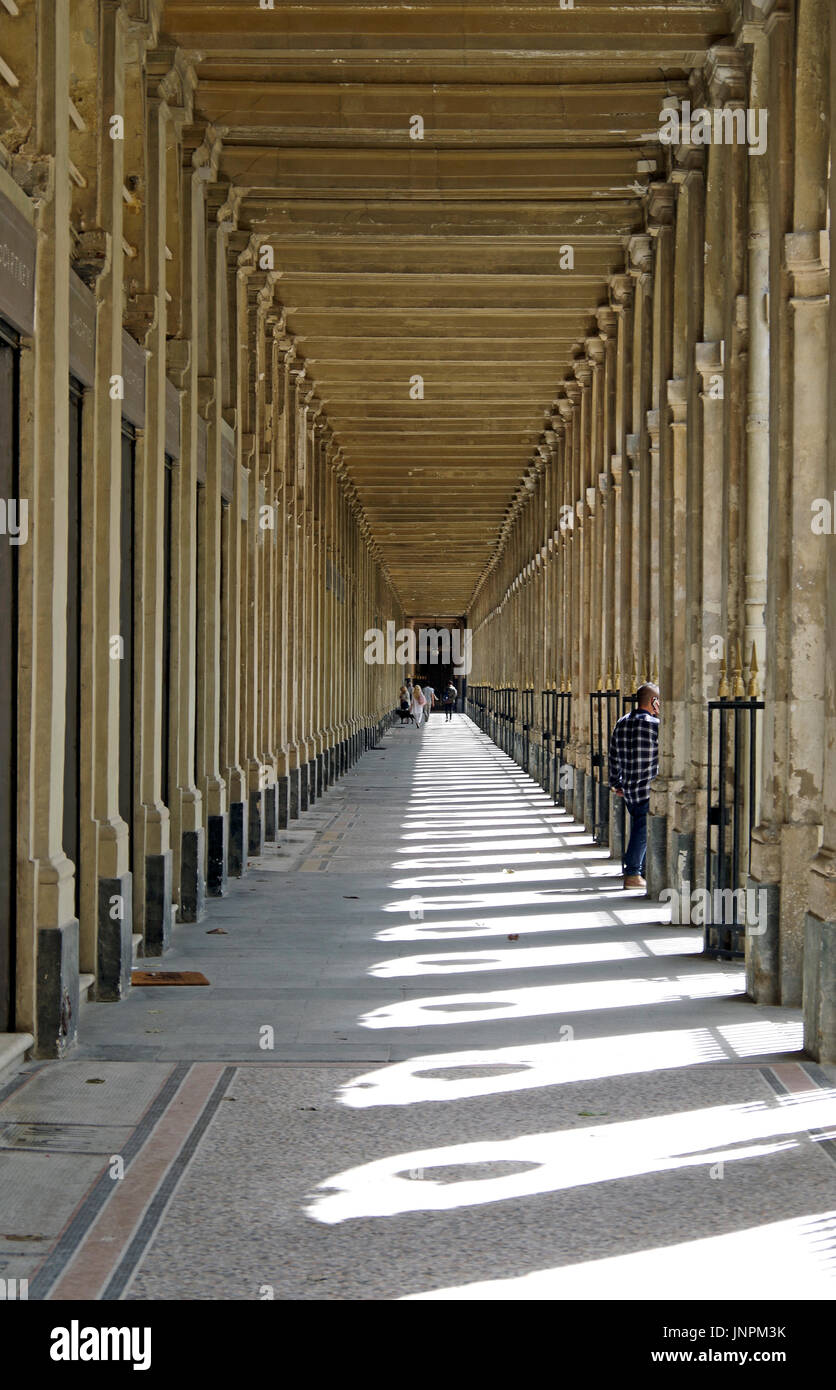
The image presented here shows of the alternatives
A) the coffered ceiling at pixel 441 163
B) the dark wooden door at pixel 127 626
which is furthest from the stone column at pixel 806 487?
the dark wooden door at pixel 127 626

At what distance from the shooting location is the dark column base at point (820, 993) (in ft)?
25.3

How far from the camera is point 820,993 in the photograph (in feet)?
25.4

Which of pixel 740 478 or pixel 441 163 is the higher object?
pixel 441 163

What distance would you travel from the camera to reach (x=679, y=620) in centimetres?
1487

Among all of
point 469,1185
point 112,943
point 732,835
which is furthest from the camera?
point 732,835

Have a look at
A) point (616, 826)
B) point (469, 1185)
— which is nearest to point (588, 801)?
point (616, 826)

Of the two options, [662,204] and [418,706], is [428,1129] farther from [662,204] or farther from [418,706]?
[418,706]

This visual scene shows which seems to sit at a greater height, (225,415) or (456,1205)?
(225,415)

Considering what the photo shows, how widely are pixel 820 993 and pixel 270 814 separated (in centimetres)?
1220

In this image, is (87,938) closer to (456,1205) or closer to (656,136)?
(456,1205)

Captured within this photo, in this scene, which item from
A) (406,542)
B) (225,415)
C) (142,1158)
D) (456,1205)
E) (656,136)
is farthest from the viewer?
(406,542)

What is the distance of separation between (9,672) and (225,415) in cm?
907

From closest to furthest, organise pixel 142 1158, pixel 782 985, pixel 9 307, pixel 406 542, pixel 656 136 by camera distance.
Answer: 1. pixel 142 1158
2. pixel 9 307
3. pixel 782 985
4. pixel 656 136
5. pixel 406 542
